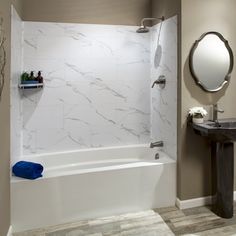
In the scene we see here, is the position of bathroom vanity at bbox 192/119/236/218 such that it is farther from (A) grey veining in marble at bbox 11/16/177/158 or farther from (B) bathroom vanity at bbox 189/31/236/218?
(A) grey veining in marble at bbox 11/16/177/158

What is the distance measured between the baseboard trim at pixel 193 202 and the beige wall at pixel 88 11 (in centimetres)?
237

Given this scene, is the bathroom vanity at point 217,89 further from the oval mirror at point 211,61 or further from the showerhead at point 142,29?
the showerhead at point 142,29

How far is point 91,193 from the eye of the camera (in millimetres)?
2582

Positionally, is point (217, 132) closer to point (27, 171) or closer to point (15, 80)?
point (27, 171)

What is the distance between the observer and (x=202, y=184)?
288cm

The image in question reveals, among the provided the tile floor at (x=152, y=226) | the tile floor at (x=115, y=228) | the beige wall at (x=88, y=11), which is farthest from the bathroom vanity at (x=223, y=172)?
the beige wall at (x=88, y=11)

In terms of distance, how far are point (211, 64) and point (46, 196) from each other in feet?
7.35

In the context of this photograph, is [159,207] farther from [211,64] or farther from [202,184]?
[211,64]

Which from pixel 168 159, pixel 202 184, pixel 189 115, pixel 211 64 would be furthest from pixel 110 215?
pixel 211 64

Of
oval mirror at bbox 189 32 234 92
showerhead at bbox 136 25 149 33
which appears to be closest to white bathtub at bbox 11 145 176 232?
oval mirror at bbox 189 32 234 92

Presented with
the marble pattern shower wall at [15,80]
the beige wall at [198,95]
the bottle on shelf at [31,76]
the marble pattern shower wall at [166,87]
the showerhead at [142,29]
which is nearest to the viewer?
the marble pattern shower wall at [15,80]

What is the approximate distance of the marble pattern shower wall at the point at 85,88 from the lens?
10.5 feet

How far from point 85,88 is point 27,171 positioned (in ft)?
4.48

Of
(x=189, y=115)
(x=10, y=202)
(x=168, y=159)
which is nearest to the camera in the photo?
(x=10, y=202)
